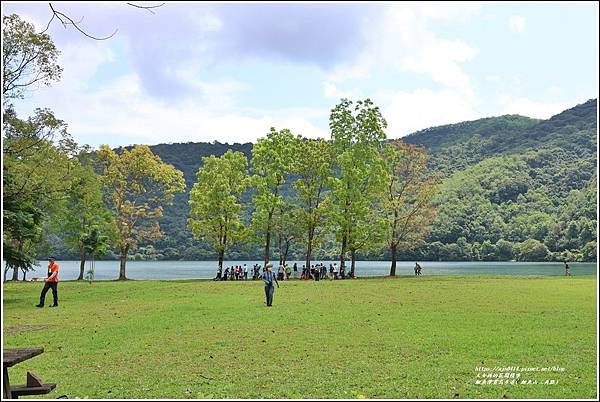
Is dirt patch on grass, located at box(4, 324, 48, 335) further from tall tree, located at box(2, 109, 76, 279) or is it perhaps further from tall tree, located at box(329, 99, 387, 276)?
tall tree, located at box(329, 99, 387, 276)

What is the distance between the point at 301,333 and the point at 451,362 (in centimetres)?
491

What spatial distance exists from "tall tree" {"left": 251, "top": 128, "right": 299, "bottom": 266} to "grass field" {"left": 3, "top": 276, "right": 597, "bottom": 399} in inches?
1064

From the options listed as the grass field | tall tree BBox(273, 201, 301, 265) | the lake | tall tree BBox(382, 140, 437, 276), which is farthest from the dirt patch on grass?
the lake

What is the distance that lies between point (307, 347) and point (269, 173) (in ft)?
126

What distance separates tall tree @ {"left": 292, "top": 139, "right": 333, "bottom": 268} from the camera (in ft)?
170

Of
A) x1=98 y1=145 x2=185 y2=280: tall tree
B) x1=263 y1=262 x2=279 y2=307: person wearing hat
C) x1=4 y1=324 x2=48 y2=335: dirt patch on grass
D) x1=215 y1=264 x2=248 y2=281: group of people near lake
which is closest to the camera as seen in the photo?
x1=4 y1=324 x2=48 y2=335: dirt patch on grass

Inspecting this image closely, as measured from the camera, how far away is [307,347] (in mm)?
13008

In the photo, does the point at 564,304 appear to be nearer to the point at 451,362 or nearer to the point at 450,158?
the point at 451,362

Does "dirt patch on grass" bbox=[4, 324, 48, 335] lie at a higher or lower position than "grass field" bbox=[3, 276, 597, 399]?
lower

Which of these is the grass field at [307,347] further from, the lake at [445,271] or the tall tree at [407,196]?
the lake at [445,271]

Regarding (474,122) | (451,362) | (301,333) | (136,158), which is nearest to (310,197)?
(136,158)

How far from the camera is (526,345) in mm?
13055

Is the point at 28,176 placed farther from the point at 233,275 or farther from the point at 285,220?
the point at 285,220

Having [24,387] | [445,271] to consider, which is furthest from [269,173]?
[24,387]
